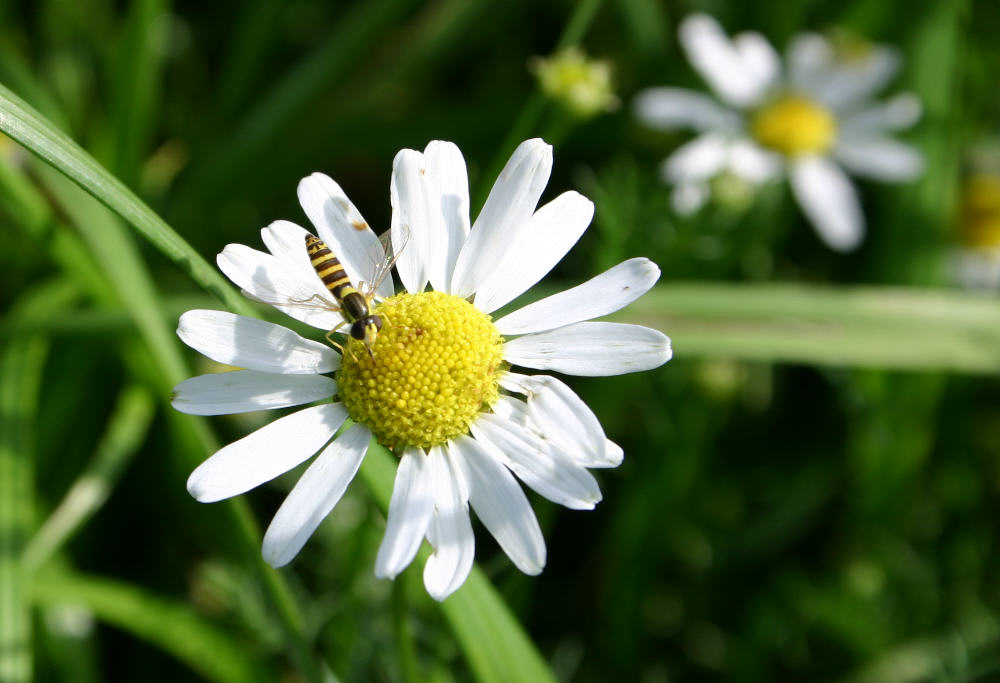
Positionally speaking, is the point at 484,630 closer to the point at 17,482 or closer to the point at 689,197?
the point at 17,482

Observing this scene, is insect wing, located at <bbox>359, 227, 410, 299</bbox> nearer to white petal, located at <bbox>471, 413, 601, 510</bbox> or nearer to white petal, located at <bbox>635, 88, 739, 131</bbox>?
white petal, located at <bbox>471, 413, 601, 510</bbox>

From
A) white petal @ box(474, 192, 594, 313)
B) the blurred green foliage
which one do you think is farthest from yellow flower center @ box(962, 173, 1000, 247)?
white petal @ box(474, 192, 594, 313)

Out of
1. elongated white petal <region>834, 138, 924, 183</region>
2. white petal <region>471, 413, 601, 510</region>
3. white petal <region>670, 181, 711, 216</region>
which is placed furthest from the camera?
elongated white petal <region>834, 138, 924, 183</region>

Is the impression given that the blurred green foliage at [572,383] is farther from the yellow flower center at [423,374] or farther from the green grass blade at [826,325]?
the yellow flower center at [423,374]

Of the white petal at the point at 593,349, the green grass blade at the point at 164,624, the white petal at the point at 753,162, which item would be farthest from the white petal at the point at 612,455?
the white petal at the point at 753,162

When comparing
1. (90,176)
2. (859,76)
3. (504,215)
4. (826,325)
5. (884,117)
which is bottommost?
(826,325)

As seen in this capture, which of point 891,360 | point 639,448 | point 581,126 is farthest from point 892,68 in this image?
point 639,448

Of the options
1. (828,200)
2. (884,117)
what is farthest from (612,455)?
(884,117)
